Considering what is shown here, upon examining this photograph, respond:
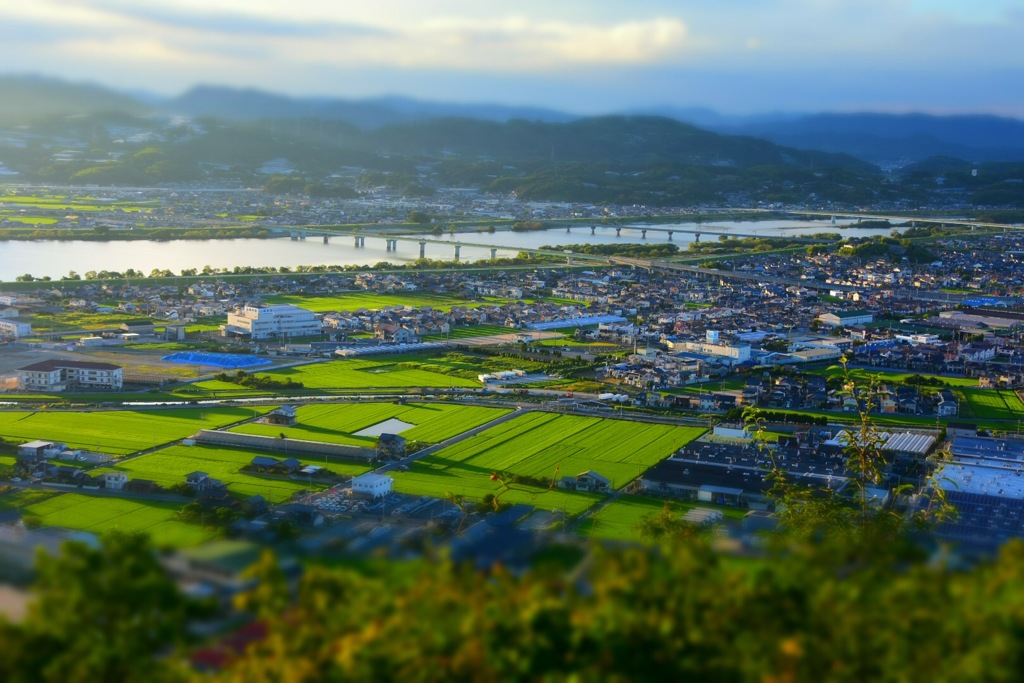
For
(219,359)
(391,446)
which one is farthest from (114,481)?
(219,359)

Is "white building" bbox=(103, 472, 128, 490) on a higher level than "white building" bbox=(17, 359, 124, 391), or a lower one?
lower

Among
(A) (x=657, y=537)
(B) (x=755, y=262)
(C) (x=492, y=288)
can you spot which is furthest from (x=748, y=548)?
(B) (x=755, y=262)

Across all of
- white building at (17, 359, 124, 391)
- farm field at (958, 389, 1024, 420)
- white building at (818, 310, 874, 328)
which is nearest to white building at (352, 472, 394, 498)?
white building at (17, 359, 124, 391)

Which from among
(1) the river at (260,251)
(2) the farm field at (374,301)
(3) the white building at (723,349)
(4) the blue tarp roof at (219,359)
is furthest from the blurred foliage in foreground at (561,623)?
(1) the river at (260,251)

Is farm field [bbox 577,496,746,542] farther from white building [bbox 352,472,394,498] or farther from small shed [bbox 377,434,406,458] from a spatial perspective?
small shed [bbox 377,434,406,458]

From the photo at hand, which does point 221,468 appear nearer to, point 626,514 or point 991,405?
point 626,514

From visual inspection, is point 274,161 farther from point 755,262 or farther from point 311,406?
point 311,406
